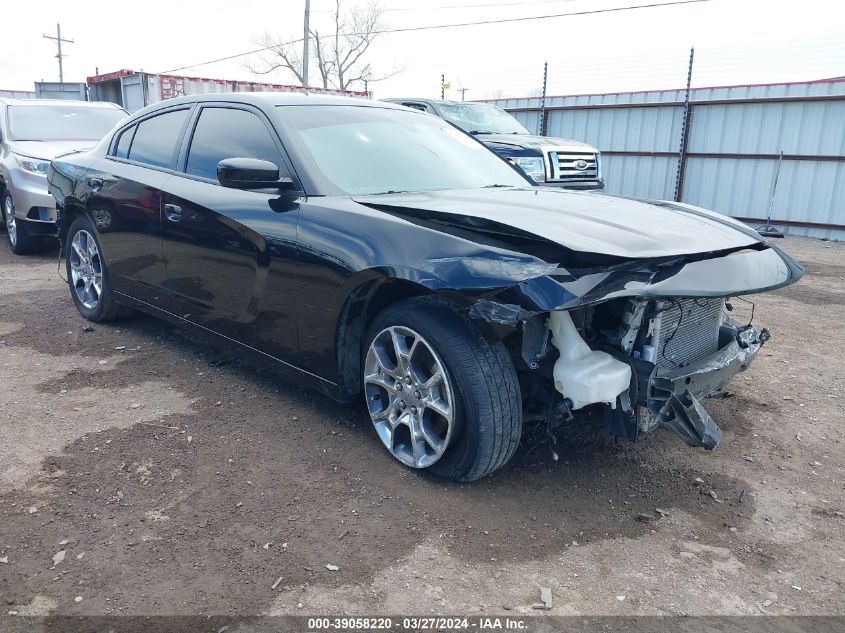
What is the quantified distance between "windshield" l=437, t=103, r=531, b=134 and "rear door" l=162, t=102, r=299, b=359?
643cm

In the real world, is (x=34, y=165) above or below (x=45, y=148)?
below

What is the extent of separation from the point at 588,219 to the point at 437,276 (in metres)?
0.69

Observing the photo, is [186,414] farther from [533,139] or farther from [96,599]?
[533,139]

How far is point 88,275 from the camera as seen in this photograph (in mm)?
5258

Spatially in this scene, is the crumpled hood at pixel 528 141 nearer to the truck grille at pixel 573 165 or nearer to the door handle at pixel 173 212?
the truck grille at pixel 573 165

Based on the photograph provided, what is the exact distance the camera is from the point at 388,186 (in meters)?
3.43

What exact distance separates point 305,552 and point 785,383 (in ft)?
11.0

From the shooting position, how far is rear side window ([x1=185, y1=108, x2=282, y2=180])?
3.60m

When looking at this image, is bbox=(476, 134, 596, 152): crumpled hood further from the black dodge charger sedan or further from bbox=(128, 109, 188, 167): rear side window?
bbox=(128, 109, 188, 167): rear side window

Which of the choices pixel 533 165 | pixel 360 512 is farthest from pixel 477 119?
pixel 360 512

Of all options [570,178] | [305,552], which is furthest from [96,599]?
[570,178]

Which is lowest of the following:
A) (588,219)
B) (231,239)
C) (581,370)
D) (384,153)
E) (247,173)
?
(581,370)

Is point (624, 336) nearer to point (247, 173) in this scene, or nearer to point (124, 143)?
point (247, 173)

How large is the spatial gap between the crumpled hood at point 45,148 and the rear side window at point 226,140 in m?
4.70
